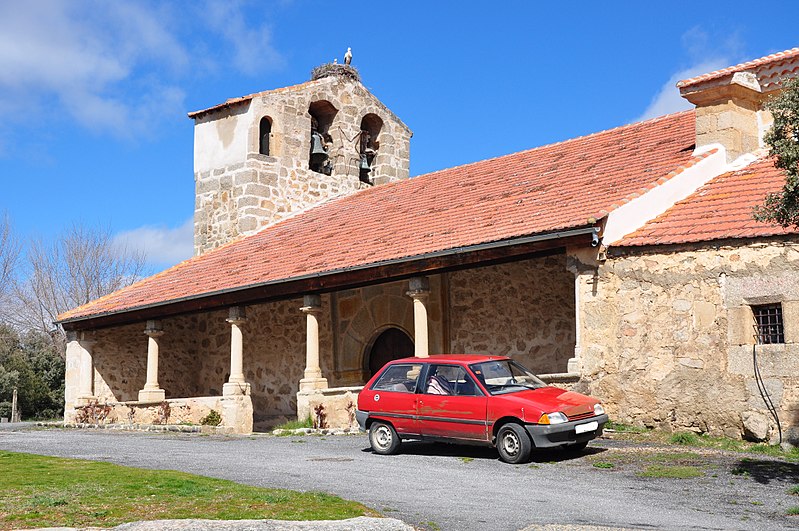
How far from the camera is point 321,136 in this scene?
73.6ft

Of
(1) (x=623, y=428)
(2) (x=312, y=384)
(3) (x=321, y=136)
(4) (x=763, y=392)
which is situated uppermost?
(3) (x=321, y=136)

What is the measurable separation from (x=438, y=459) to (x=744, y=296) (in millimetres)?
4084

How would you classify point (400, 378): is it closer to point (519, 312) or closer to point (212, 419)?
point (519, 312)

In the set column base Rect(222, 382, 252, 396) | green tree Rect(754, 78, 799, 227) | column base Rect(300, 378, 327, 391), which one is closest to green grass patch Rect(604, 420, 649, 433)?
green tree Rect(754, 78, 799, 227)

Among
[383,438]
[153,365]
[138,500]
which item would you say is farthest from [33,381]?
[138,500]

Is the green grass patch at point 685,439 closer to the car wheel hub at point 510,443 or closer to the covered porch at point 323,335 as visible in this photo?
the covered porch at point 323,335

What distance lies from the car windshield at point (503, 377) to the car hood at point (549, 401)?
180 mm

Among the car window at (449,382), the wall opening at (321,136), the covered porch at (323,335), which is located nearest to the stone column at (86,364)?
the covered porch at (323,335)

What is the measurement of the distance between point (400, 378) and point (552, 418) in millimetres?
2247

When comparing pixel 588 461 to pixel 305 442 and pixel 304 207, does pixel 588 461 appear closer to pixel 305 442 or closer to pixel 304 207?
pixel 305 442

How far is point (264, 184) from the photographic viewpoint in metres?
21.2

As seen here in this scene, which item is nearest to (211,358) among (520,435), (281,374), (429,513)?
(281,374)

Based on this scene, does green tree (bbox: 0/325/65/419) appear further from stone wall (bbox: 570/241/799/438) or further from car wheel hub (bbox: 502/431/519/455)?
car wheel hub (bbox: 502/431/519/455)

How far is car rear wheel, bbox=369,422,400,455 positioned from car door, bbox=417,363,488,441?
429 mm
